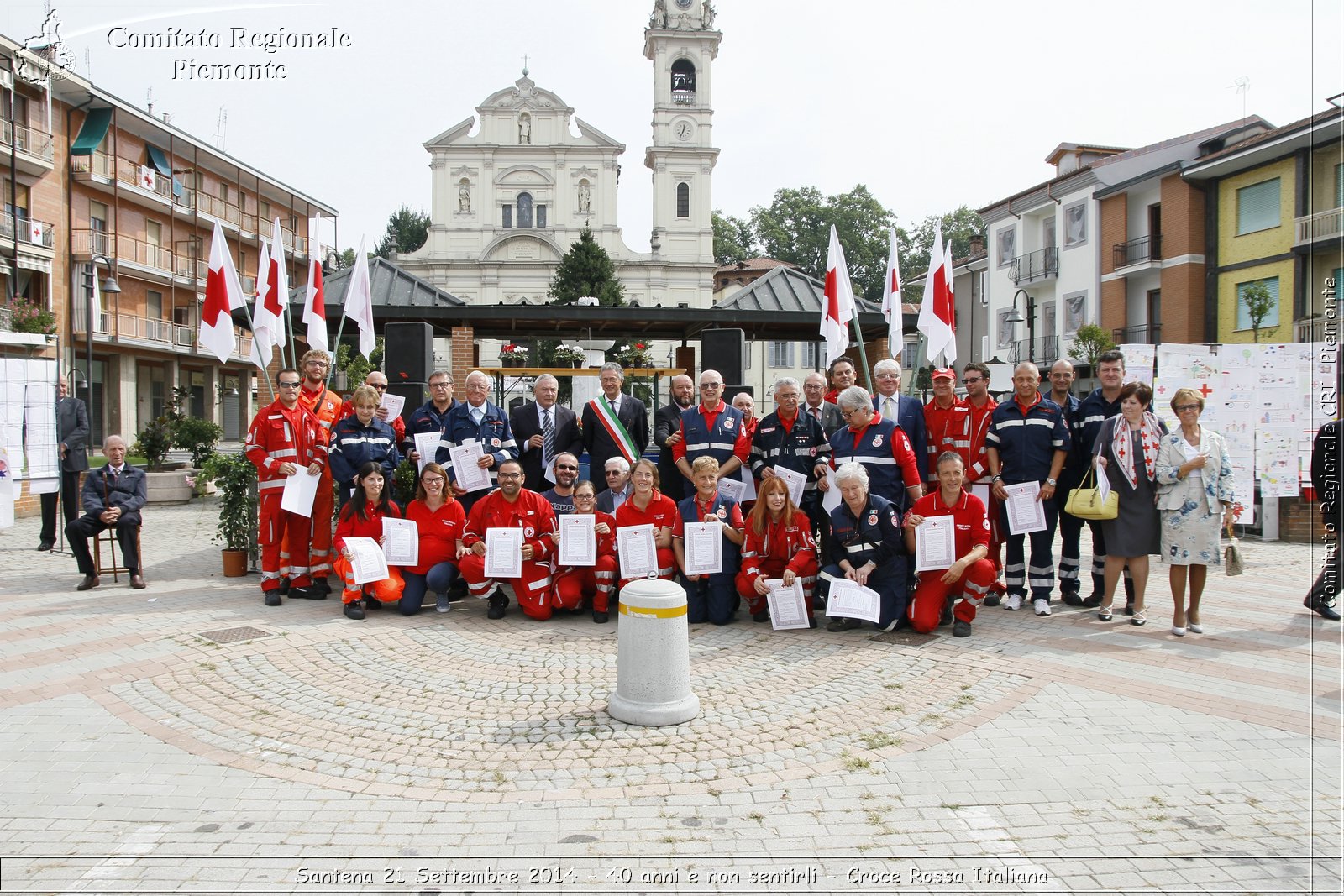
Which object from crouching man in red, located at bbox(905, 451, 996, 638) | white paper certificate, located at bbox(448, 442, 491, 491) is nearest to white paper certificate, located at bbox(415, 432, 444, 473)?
white paper certificate, located at bbox(448, 442, 491, 491)

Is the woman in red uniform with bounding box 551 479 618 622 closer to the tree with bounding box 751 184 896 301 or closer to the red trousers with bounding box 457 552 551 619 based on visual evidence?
the red trousers with bounding box 457 552 551 619

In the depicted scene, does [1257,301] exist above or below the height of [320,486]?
above

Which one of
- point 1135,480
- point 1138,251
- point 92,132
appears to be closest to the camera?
point 1135,480

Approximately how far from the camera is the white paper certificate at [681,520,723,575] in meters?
7.37

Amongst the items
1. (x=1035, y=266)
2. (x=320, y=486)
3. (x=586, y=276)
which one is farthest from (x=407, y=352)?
(x=586, y=276)

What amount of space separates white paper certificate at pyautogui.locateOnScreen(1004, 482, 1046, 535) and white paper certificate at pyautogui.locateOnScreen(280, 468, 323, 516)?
21.5 ft

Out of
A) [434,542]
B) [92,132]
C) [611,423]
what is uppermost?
[92,132]

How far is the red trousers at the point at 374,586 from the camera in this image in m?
7.73

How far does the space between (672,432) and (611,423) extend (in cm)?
69

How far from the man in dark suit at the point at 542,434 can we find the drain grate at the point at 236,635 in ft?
9.20

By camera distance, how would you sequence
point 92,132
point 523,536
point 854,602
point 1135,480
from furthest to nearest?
point 92,132
point 523,536
point 1135,480
point 854,602

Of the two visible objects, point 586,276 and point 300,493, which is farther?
point 586,276

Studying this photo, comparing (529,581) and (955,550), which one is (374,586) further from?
(955,550)

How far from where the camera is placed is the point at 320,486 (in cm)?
870
